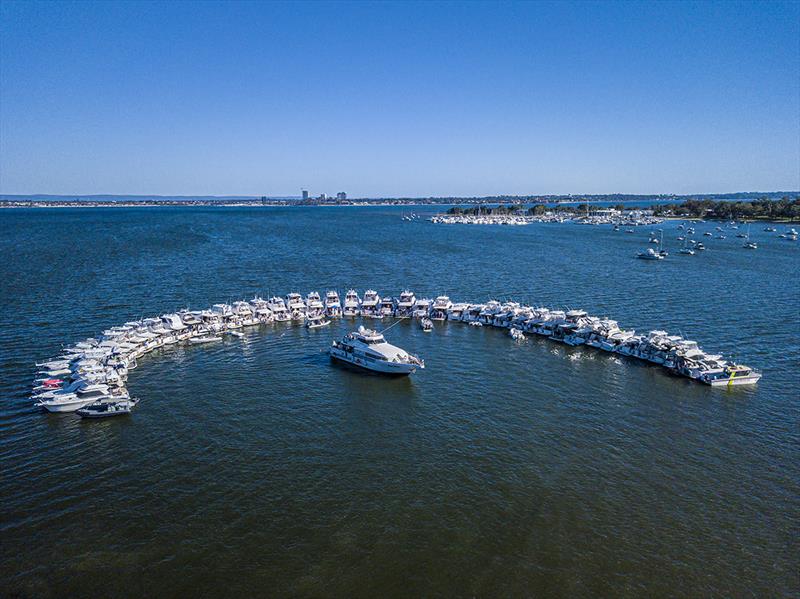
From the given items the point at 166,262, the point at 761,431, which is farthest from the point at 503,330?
the point at 166,262

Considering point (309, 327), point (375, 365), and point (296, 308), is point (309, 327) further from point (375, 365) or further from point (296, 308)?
point (375, 365)

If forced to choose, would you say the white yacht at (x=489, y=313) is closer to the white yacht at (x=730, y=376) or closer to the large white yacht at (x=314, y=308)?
the large white yacht at (x=314, y=308)

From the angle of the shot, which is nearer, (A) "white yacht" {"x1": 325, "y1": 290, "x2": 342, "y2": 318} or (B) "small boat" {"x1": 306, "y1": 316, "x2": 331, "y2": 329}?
(B) "small boat" {"x1": 306, "y1": 316, "x2": 331, "y2": 329}

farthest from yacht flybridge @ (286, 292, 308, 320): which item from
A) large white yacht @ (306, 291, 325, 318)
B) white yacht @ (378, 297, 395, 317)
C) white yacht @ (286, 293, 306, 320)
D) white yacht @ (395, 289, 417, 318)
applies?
white yacht @ (395, 289, 417, 318)

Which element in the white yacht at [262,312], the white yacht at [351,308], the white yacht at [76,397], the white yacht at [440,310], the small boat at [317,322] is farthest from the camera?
the white yacht at [351,308]

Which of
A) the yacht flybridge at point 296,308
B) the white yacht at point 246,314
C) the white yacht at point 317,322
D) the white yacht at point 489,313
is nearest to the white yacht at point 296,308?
the yacht flybridge at point 296,308

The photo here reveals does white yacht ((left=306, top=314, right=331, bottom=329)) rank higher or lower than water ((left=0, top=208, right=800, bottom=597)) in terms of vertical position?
higher

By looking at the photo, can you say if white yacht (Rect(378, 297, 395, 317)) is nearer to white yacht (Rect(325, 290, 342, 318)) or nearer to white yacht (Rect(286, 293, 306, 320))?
white yacht (Rect(325, 290, 342, 318))
